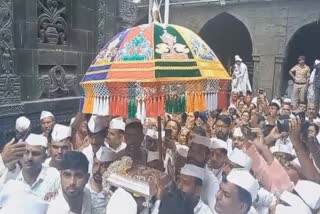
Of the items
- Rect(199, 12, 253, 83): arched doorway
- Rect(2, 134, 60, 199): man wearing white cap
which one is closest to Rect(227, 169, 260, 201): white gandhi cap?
Rect(2, 134, 60, 199): man wearing white cap

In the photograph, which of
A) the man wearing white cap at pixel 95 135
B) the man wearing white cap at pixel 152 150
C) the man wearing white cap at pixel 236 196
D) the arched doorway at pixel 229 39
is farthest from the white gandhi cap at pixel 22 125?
the arched doorway at pixel 229 39

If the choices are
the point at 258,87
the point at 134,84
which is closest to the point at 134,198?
the point at 134,84

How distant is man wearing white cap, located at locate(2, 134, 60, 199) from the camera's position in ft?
12.0

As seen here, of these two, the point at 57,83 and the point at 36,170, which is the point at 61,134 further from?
the point at 57,83

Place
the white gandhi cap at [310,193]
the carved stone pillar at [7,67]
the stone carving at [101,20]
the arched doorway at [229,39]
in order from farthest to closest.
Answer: the arched doorway at [229,39], the stone carving at [101,20], the carved stone pillar at [7,67], the white gandhi cap at [310,193]

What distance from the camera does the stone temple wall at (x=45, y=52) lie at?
577cm

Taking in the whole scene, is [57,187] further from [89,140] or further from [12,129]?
[12,129]

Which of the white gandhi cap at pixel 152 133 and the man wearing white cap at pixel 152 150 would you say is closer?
the man wearing white cap at pixel 152 150

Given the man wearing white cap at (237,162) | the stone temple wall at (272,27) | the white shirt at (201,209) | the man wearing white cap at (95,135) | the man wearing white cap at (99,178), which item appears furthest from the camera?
the stone temple wall at (272,27)

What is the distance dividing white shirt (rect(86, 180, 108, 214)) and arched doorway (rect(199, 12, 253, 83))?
14178 millimetres

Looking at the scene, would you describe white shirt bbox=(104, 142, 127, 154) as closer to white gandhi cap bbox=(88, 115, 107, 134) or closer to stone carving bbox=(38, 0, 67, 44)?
white gandhi cap bbox=(88, 115, 107, 134)

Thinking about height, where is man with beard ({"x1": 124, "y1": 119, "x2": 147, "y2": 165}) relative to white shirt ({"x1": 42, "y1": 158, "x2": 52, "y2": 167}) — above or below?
above

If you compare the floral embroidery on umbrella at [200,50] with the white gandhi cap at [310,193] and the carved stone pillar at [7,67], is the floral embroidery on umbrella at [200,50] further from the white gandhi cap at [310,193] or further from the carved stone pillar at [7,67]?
the carved stone pillar at [7,67]

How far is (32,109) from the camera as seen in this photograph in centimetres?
619
